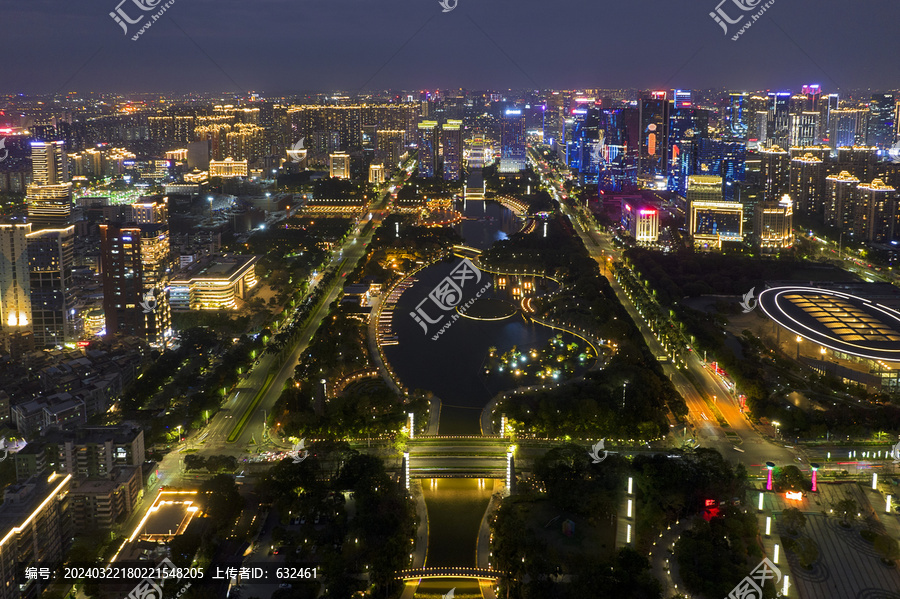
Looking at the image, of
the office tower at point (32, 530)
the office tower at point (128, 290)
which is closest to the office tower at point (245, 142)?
the office tower at point (128, 290)

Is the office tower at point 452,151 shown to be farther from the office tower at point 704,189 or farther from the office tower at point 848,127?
the office tower at point 848,127

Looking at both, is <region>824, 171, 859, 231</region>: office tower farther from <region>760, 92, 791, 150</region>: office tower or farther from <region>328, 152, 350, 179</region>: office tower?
<region>328, 152, 350, 179</region>: office tower


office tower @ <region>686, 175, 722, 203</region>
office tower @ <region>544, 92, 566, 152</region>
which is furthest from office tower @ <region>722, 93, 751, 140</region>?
office tower @ <region>686, 175, 722, 203</region>

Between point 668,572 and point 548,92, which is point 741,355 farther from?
point 548,92

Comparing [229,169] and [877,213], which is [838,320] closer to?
[877,213]

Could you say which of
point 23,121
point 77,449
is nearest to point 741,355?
point 77,449

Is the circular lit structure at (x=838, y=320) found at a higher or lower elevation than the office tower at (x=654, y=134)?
lower
